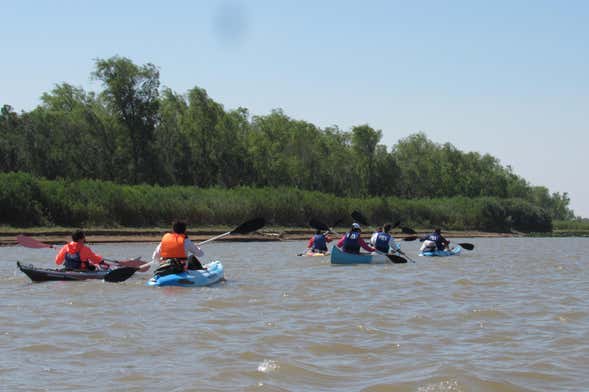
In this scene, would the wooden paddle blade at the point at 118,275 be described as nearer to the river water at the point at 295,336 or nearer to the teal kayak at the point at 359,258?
the river water at the point at 295,336

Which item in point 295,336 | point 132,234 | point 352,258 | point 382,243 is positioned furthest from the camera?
point 132,234

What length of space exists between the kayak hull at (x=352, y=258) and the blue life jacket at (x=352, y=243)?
21 centimetres

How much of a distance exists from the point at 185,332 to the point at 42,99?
245 ft

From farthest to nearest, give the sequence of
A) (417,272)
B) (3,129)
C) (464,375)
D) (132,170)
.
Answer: (132,170) → (3,129) → (417,272) → (464,375)

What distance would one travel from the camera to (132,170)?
6856 cm

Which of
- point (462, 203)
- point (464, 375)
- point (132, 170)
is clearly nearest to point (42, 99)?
point (132, 170)

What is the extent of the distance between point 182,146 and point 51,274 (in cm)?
5559

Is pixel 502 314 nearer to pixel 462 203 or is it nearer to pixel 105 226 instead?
pixel 105 226

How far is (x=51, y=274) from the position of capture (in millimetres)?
18703

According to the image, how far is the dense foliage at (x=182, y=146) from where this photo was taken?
64.1 m

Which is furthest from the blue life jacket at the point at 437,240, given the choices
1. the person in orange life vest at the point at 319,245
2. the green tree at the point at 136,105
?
the green tree at the point at 136,105

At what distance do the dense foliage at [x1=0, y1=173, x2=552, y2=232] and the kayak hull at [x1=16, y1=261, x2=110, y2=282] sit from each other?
28.1 meters

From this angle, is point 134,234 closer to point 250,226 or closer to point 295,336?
point 250,226

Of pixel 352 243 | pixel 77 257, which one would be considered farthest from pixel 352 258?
pixel 77 257
